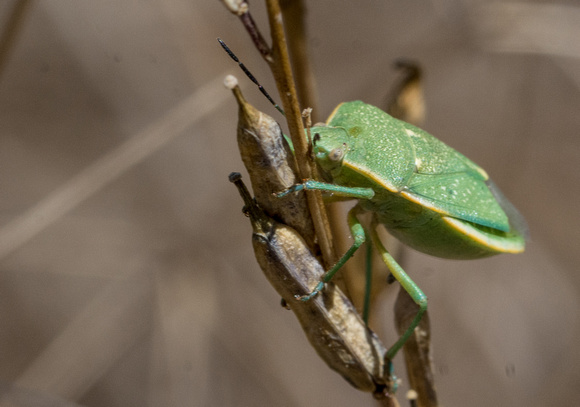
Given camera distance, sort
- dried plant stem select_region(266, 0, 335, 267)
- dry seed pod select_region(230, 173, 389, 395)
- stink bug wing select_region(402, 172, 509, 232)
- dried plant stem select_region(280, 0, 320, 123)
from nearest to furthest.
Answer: dried plant stem select_region(266, 0, 335, 267)
dry seed pod select_region(230, 173, 389, 395)
stink bug wing select_region(402, 172, 509, 232)
dried plant stem select_region(280, 0, 320, 123)

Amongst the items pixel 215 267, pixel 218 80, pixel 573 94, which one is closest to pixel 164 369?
pixel 215 267

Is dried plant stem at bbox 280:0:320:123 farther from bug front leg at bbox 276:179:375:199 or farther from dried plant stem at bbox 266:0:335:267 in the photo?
dried plant stem at bbox 266:0:335:267

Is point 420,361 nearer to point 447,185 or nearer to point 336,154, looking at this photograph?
point 447,185

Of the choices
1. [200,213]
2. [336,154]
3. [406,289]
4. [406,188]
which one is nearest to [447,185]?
[406,188]

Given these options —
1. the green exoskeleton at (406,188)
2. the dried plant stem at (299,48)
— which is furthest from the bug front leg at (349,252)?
the dried plant stem at (299,48)

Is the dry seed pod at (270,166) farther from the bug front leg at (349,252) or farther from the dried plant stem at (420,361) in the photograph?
the dried plant stem at (420,361)

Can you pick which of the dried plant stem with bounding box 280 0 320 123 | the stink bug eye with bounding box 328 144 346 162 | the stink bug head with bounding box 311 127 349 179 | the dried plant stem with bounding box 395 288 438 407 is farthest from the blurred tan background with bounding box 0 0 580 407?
the dried plant stem with bounding box 395 288 438 407

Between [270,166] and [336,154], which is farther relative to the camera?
[336,154]
